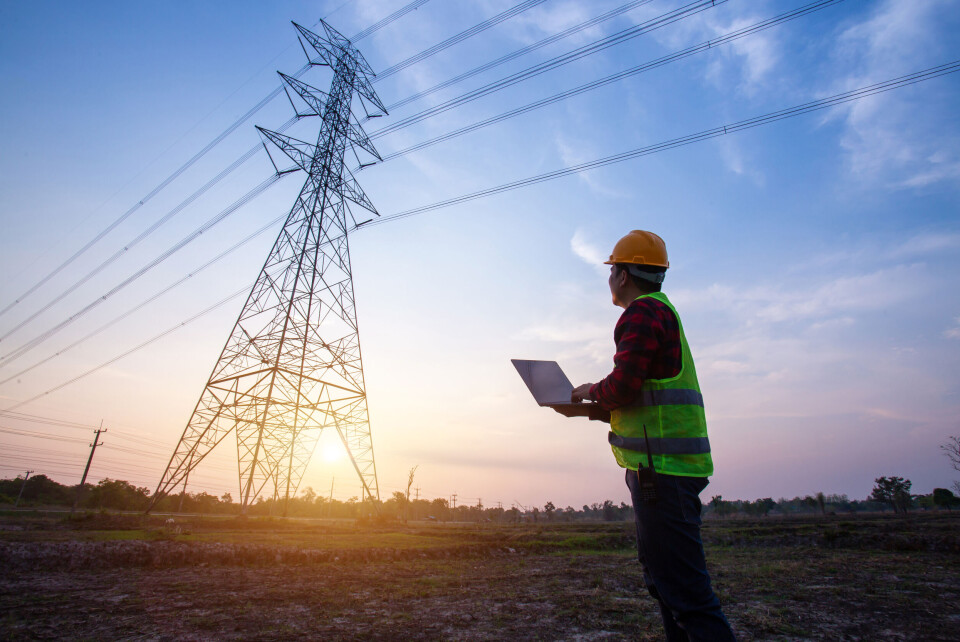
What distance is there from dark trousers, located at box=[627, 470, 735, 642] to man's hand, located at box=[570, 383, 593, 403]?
487mm

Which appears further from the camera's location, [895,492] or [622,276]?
[895,492]

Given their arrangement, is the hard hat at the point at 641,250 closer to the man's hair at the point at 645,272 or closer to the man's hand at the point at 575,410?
the man's hair at the point at 645,272

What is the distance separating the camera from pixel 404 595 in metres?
5.32

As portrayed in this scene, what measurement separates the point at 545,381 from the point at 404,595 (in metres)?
4.65

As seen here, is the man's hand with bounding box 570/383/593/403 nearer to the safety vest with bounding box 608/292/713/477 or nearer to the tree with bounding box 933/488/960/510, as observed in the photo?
the safety vest with bounding box 608/292/713/477

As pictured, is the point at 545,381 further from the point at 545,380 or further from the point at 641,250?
the point at 641,250

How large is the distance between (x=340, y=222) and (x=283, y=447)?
995cm

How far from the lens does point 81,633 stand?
3.41m

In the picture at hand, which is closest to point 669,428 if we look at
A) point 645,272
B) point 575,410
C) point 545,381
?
point 575,410

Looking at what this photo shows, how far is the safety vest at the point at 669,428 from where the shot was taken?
1.75 m

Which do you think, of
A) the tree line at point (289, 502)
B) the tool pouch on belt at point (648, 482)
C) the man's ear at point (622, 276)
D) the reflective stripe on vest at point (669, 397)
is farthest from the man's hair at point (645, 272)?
the tree line at point (289, 502)

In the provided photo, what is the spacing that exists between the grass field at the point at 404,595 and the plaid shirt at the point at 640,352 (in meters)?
3.11

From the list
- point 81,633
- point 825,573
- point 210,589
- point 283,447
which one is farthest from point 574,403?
point 283,447

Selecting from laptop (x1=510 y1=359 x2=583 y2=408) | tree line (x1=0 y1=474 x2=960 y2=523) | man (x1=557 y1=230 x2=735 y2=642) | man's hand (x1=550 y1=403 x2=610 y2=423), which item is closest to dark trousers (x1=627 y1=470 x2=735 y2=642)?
man (x1=557 y1=230 x2=735 y2=642)
